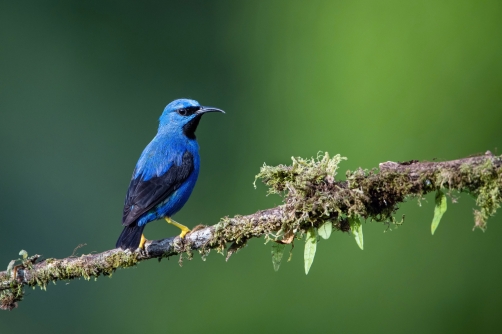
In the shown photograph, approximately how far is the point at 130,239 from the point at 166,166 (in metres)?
1.23

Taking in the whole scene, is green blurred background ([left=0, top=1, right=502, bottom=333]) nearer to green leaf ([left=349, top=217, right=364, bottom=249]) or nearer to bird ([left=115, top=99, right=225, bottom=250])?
bird ([left=115, top=99, right=225, bottom=250])

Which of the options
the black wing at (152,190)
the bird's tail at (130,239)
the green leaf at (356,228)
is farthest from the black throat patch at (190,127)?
the green leaf at (356,228)

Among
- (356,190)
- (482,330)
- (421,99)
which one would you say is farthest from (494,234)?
(356,190)

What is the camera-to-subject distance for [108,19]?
1109 cm

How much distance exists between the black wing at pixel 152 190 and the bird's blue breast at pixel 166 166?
1.5 inches

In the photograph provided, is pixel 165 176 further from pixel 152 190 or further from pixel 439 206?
pixel 439 206

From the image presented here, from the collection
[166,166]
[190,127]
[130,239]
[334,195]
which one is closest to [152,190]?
[166,166]

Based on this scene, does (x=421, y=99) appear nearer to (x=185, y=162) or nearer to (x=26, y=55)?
(x=185, y=162)

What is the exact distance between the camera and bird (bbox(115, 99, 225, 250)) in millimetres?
5238

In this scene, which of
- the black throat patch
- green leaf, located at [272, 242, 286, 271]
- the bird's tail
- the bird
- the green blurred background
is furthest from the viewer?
the green blurred background

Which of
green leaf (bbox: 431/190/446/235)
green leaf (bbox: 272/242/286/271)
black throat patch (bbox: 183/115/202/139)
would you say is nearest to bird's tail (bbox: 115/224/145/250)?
green leaf (bbox: 272/242/286/271)

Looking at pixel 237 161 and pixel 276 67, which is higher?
pixel 276 67

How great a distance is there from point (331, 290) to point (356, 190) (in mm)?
4995

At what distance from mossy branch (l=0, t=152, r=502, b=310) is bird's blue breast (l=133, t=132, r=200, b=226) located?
4.29 ft
